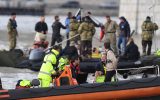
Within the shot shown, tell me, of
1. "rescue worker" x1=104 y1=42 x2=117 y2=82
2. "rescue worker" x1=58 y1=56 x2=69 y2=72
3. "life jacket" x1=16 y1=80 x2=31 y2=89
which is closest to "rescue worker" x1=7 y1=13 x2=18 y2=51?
"rescue worker" x1=58 y1=56 x2=69 y2=72

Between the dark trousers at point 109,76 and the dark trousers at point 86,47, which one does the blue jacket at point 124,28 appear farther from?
the dark trousers at point 109,76

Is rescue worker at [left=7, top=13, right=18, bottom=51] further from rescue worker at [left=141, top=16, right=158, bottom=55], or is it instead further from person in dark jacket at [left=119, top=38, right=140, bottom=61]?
person in dark jacket at [left=119, top=38, right=140, bottom=61]

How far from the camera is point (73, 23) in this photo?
23.4 m

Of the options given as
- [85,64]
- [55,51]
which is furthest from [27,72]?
[55,51]

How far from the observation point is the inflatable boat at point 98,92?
1378 cm

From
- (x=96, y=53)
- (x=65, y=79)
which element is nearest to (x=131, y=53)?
(x=96, y=53)

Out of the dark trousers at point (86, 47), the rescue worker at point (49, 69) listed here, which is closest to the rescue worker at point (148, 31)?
the dark trousers at point (86, 47)

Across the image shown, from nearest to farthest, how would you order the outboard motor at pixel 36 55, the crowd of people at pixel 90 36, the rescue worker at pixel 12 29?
1. the crowd of people at pixel 90 36
2. the outboard motor at pixel 36 55
3. the rescue worker at pixel 12 29

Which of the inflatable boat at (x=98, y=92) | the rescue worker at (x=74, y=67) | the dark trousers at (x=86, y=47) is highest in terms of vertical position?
the dark trousers at (x=86, y=47)

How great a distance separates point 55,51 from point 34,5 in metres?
49.5

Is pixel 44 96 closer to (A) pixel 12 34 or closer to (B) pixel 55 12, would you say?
(A) pixel 12 34

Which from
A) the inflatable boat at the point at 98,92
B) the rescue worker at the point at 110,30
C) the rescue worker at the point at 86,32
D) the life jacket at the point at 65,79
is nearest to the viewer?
the inflatable boat at the point at 98,92

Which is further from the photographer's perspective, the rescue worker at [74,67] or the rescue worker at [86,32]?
the rescue worker at [86,32]

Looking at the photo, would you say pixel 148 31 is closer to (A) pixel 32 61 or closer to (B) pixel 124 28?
(B) pixel 124 28
